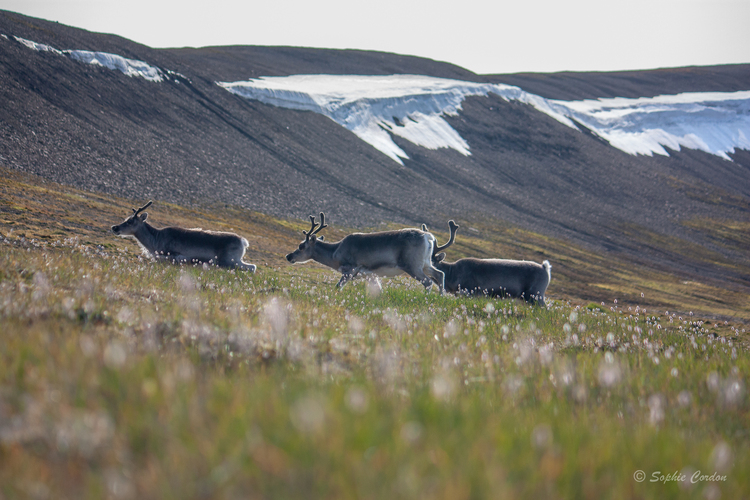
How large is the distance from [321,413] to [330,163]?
223 ft

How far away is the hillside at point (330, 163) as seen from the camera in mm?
46938

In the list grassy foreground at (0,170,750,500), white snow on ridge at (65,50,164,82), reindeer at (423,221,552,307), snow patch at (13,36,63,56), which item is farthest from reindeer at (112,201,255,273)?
white snow on ridge at (65,50,164,82)

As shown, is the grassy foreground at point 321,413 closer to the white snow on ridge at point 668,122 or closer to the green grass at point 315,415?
the green grass at point 315,415

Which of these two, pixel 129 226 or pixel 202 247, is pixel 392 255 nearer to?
pixel 202 247

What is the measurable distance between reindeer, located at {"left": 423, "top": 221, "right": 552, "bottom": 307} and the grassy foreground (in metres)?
10.9

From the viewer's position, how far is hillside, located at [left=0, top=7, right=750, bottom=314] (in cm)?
4694

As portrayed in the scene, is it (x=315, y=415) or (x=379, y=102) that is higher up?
(x=379, y=102)

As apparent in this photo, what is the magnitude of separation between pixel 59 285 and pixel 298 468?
619cm

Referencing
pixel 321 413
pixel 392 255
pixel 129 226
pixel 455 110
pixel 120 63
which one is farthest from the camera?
pixel 455 110

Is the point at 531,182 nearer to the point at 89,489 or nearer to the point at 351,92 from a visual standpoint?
the point at 351,92

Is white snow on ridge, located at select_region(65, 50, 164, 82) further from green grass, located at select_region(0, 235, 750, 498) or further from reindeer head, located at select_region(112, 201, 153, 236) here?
green grass, located at select_region(0, 235, 750, 498)

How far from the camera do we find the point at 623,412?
518cm

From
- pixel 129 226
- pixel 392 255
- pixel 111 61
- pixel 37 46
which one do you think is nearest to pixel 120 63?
pixel 111 61

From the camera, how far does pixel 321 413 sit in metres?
2.93
